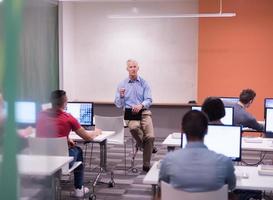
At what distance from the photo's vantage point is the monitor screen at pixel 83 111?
19.1ft

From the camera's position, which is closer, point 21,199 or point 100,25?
point 21,199

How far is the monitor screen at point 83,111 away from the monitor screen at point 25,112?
3.84 meters

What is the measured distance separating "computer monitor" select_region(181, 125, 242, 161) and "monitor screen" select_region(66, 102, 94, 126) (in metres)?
2.44

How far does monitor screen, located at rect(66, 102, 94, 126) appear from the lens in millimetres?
5820

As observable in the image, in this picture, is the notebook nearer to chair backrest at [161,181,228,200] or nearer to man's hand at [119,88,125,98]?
man's hand at [119,88,125,98]

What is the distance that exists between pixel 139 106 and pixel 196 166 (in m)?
3.61

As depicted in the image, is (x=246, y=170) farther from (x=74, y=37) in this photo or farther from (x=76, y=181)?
(x=74, y=37)

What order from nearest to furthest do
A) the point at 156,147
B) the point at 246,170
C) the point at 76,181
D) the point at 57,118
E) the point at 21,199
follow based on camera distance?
the point at 21,199, the point at 246,170, the point at 57,118, the point at 76,181, the point at 156,147

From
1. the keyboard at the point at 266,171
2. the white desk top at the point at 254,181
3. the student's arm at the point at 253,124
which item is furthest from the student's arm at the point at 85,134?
the keyboard at the point at 266,171

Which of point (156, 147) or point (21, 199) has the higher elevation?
point (21, 199)

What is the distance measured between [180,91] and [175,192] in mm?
6501

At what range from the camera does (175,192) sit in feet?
7.82

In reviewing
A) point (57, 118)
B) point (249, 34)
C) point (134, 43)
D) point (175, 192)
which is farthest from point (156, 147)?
point (175, 192)

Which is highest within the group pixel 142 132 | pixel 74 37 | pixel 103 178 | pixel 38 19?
pixel 74 37
